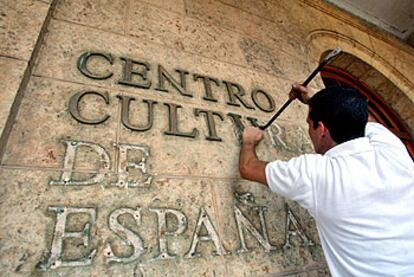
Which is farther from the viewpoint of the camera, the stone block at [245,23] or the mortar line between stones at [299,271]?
the stone block at [245,23]

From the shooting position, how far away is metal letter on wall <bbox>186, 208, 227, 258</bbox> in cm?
121

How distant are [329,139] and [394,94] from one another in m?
3.19

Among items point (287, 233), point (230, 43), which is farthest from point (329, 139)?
point (230, 43)

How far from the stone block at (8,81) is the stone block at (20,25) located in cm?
5

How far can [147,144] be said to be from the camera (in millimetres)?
1417

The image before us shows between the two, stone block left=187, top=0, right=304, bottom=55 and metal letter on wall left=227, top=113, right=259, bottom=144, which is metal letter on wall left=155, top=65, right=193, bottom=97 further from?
stone block left=187, top=0, right=304, bottom=55

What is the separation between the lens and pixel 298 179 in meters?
1.15

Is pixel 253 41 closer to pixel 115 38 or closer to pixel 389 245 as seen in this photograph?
pixel 115 38

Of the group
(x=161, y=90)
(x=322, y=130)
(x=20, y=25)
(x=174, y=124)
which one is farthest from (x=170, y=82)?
(x=322, y=130)

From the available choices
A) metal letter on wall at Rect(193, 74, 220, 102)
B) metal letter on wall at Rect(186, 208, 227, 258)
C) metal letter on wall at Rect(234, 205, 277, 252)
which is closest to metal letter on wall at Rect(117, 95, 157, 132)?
metal letter on wall at Rect(193, 74, 220, 102)

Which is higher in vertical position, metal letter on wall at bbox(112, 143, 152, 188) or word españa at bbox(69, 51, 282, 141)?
word españa at bbox(69, 51, 282, 141)

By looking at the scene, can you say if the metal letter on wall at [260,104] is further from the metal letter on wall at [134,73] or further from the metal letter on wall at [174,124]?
the metal letter on wall at [134,73]

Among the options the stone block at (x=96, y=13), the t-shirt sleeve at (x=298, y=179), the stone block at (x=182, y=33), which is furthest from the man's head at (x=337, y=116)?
the stone block at (x=96, y=13)

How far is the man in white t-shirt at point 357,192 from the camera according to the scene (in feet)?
3.28
